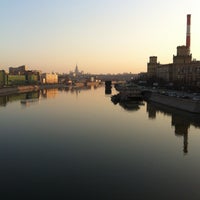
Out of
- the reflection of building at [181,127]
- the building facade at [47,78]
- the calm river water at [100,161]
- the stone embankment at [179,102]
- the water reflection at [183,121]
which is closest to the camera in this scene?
the calm river water at [100,161]

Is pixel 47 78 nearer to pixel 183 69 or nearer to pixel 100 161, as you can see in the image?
pixel 183 69

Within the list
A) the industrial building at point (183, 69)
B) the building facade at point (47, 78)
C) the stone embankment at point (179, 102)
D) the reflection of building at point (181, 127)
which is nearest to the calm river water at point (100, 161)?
the reflection of building at point (181, 127)

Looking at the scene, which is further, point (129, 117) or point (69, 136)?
point (129, 117)

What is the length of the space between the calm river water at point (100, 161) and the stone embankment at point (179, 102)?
4.43 meters

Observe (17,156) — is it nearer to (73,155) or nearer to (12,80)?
(73,155)

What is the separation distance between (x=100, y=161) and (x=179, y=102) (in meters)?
23.9

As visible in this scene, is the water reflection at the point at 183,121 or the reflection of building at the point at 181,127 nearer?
the reflection of building at the point at 181,127

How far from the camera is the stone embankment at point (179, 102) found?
3211cm

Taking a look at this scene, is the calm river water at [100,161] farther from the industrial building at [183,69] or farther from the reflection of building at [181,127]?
the industrial building at [183,69]

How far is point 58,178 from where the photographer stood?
1321 cm

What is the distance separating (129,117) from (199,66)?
118 feet

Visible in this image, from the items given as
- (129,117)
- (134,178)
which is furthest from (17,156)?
(129,117)

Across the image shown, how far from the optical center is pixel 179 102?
36844 millimetres

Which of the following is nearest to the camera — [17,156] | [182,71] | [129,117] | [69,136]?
[17,156]
